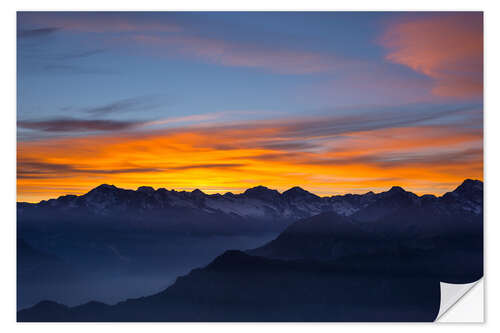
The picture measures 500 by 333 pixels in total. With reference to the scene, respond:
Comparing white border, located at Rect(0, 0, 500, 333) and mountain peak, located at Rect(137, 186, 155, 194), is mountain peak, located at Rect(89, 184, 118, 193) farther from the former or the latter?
white border, located at Rect(0, 0, 500, 333)

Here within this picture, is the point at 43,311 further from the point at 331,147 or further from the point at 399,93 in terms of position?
the point at 399,93

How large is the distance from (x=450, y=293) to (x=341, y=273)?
1.38 metres

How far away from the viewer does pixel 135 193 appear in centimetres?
710

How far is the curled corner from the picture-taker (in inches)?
274

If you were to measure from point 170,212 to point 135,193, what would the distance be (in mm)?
505

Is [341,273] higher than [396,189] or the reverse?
the reverse

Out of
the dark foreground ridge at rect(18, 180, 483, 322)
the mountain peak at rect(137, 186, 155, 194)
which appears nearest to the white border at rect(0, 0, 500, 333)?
the dark foreground ridge at rect(18, 180, 483, 322)

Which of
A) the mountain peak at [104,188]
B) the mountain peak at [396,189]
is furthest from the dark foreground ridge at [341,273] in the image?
the mountain peak at [104,188]

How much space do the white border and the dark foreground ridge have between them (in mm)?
111
